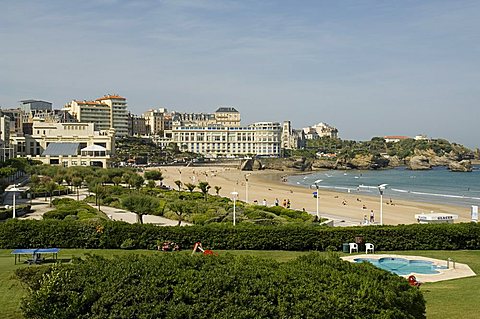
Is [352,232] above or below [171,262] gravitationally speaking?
below

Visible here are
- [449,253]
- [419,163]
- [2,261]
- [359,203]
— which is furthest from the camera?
[419,163]

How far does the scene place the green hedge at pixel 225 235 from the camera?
2016 cm

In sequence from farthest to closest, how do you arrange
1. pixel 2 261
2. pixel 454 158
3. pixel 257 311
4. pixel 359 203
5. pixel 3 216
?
pixel 454 158 → pixel 359 203 → pixel 3 216 → pixel 2 261 → pixel 257 311

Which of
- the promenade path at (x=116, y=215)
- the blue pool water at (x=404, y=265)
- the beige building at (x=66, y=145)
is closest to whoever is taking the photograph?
the blue pool water at (x=404, y=265)

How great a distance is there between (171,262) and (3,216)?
2414 cm

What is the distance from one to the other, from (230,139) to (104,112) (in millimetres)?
42481

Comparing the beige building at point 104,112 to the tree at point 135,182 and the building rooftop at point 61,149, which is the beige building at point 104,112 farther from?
the tree at point 135,182

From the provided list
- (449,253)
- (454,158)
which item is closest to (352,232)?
(449,253)

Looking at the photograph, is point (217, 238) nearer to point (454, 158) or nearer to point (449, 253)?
point (449, 253)

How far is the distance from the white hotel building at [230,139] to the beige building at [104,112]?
77.2 ft

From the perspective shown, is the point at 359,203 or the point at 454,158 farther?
the point at 454,158

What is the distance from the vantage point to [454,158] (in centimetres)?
15662

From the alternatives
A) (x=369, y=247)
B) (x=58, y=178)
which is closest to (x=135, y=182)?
(x=58, y=178)

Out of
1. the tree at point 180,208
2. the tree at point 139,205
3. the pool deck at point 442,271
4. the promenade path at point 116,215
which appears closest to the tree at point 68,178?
the promenade path at point 116,215
